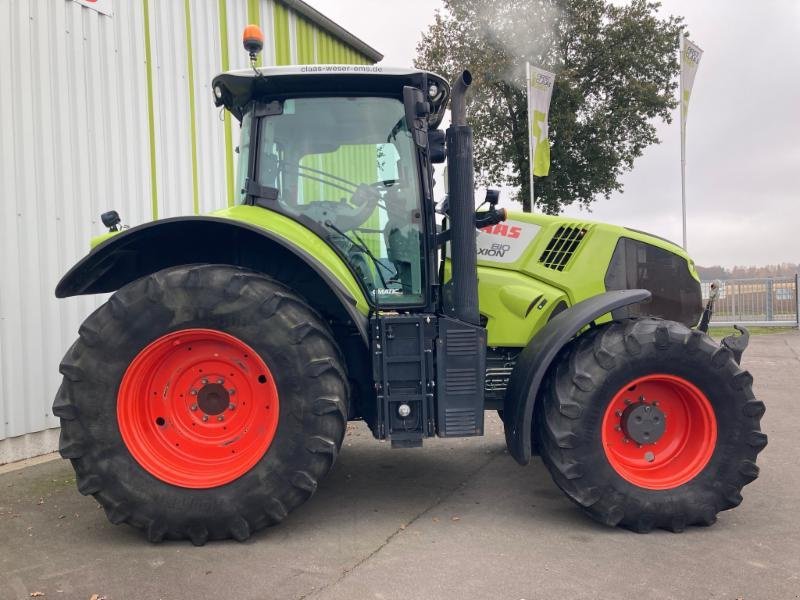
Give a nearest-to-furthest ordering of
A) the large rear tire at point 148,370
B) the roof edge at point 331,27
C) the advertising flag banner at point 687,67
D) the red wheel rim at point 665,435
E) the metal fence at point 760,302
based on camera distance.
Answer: the large rear tire at point 148,370 < the red wheel rim at point 665,435 < the roof edge at point 331,27 < the advertising flag banner at point 687,67 < the metal fence at point 760,302

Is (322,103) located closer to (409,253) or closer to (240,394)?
(409,253)

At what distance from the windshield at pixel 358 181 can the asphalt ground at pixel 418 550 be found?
1261 mm

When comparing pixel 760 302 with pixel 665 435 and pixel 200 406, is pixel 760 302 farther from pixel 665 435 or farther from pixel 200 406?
pixel 200 406

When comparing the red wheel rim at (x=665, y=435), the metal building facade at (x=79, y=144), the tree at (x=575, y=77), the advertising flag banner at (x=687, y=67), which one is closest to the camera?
the red wheel rim at (x=665, y=435)

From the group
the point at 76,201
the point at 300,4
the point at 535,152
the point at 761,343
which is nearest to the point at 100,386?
the point at 76,201

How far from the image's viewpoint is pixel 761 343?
13.4 meters

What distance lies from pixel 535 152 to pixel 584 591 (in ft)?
39.0

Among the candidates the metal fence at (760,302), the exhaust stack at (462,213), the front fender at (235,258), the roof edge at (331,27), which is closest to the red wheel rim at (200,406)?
the front fender at (235,258)

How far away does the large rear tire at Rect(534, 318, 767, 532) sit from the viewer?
131 inches

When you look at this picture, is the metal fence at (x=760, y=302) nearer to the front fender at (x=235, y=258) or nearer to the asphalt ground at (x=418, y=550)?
the asphalt ground at (x=418, y=550)

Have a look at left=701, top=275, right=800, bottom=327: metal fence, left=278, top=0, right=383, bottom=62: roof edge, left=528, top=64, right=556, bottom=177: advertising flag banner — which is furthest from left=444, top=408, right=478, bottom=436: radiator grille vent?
left=701, top=275, right=800, bottom=327: metal fence

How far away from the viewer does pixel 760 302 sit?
59.2 feet

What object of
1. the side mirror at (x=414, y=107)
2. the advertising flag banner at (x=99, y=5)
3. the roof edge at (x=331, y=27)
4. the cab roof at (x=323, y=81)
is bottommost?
the side mirror at (x=414, y=107)

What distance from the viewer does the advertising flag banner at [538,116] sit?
44.3ft
